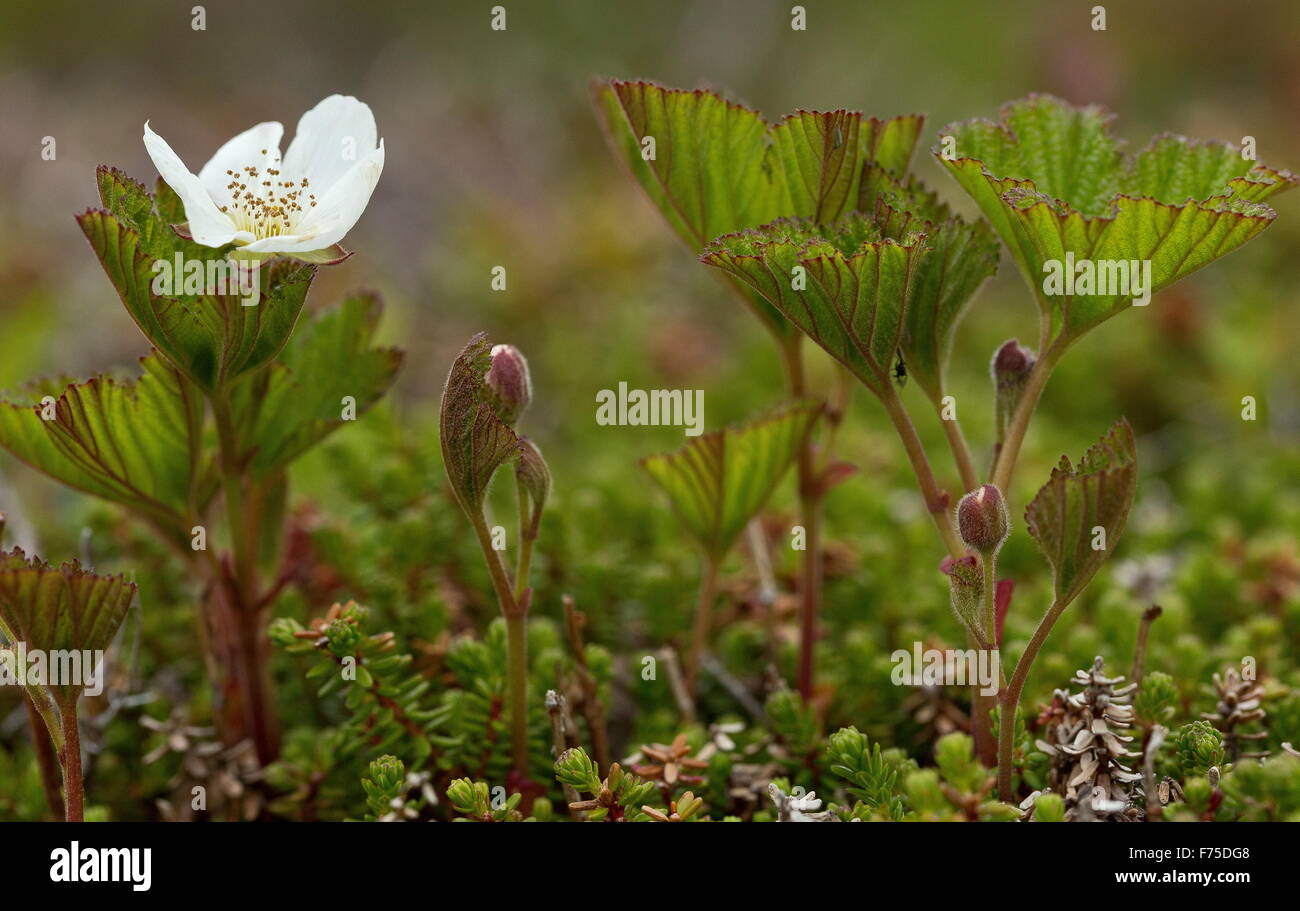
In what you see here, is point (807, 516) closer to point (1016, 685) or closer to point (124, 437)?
point (1016, 685)

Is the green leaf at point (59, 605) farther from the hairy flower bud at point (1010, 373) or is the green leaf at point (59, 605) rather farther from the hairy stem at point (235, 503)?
the hairy flower bud at point (1010, 373)

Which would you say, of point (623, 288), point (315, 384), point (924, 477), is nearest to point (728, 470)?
point (924, 477)

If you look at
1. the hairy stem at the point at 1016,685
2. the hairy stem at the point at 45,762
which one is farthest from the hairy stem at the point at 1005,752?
the hairy stem at the point at 45,762

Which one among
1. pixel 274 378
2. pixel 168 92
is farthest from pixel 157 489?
pixel 168 92

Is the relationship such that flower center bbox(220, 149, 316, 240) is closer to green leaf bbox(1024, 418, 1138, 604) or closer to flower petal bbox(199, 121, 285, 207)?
flower petal bbox(199, 121, 285, 207)

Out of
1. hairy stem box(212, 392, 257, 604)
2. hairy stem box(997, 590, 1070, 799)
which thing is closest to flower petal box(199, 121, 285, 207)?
hairy stem box(212, 392, 257, 604)
